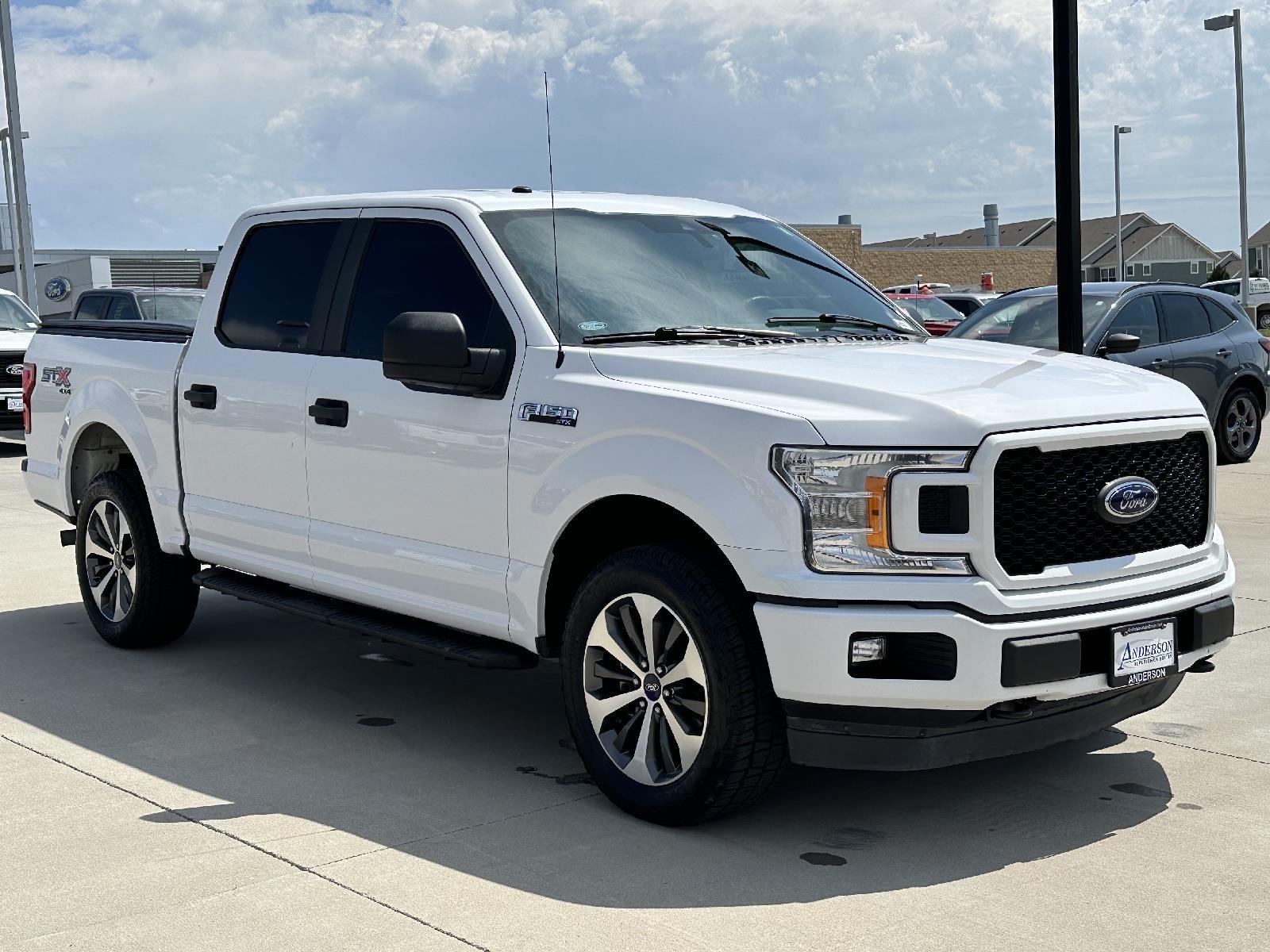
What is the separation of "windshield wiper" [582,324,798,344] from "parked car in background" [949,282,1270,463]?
27.7 ft

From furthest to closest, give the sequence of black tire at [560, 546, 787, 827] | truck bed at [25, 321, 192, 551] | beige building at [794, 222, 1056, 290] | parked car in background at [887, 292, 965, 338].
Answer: beige building at [794, 222, 1056, 290] → parked car in background at [887, 292, 965, 338] → truck bed at [25, 321, 192, 551] → black tire at [560, 546, 787, 827]

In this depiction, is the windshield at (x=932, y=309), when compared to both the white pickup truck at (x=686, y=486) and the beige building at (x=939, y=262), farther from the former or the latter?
the beige building at (x=939, y=262)

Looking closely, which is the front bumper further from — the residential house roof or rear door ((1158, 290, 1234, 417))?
the residential house roof

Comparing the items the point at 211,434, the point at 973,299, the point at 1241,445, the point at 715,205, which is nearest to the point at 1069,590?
the point at 715,205

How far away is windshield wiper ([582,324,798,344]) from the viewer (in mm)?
5301

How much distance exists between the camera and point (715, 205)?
6.58 meters

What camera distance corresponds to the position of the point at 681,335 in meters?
5.37

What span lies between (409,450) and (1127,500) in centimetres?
244

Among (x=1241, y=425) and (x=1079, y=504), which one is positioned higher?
(x=1079, y=504)

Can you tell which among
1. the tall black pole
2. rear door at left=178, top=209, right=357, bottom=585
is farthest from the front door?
the tall black pole

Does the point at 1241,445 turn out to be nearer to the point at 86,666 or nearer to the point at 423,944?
the point at 86,666

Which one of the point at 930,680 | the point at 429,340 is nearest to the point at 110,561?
the point at 429,340

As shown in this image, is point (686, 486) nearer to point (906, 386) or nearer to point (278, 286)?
point (906, 386)

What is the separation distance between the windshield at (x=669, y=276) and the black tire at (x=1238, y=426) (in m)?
9.72
